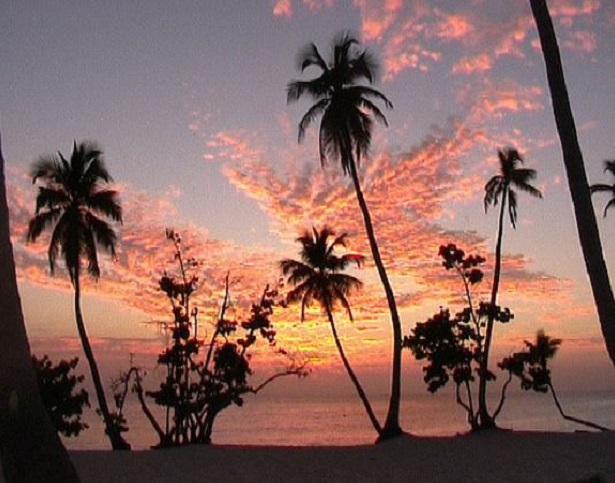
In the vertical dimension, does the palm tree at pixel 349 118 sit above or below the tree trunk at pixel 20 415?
above

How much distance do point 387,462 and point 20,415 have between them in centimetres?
1388

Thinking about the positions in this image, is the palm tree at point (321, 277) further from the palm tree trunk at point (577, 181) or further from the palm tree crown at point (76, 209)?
the palm tree trunk at point (577, 181)

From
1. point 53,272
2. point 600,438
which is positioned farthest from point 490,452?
point 53,272

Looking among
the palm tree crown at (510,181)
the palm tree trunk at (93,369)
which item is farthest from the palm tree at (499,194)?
the palm tree trunk at (93,369)

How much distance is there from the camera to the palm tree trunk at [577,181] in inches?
391

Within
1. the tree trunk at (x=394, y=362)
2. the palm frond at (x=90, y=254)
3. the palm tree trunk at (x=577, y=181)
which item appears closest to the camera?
the palm tree trunk at (x=577, y=181)

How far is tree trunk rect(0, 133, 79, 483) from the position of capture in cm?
678

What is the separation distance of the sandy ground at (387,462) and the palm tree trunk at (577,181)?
4.91 m

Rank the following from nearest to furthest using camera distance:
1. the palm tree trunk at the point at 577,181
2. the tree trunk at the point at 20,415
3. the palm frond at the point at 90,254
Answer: the tree trunk at the point at 20,415 → the palm tree trunk at the point at 577,181 → the palm frond at the point at 90,254

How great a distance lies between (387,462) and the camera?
1903 centimetres

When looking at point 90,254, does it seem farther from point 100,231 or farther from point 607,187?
point 607,187

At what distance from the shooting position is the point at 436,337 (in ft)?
101

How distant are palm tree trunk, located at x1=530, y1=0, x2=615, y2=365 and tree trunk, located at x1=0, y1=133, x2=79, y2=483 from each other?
24.3 feet

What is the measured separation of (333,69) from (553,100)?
19.1 metres
